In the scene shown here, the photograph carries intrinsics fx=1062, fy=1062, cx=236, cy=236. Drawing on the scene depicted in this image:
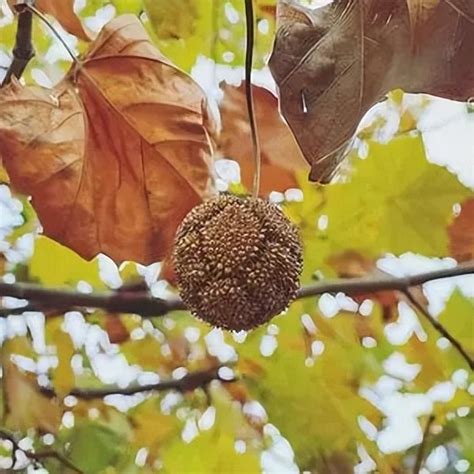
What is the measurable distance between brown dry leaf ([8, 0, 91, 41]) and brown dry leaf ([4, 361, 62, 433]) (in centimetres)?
31

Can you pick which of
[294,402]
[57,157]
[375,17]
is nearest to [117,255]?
[57,157]

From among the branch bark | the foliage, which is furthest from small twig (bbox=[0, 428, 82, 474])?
the branch bark

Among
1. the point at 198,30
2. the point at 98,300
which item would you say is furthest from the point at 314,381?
the point at 198,30

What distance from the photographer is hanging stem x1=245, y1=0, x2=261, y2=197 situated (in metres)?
0.92

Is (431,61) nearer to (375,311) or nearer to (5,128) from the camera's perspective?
(375,311)

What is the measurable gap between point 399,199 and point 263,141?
5.0 inches

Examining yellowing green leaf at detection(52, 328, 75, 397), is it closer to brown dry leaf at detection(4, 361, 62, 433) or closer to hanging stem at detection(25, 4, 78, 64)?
brown dry leaf at detection(4, 361, 62, 433)

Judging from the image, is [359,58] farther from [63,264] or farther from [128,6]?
[63,264]

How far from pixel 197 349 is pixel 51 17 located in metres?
0.32

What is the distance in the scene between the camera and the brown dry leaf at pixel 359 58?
2.87 feet

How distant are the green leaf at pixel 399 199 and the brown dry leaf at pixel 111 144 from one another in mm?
139

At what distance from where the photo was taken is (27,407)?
3.07ft

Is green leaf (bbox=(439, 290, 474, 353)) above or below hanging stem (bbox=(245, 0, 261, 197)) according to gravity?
below

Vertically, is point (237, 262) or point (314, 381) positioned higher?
point (237, 262)
